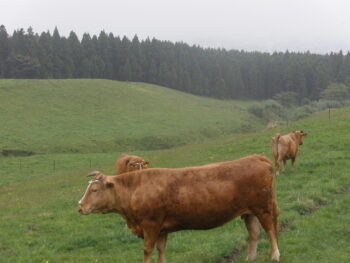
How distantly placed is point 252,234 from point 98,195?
340 cm

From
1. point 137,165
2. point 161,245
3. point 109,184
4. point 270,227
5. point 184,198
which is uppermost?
point 109,184

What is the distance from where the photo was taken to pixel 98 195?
852cm

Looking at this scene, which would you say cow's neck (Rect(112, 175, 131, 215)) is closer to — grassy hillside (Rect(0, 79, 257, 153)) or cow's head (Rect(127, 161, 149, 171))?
cow's head (Rect(127, 161, 149, 171))

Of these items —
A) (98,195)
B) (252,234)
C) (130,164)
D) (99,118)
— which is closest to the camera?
(98,195)

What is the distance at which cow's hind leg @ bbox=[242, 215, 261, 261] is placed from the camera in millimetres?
8977

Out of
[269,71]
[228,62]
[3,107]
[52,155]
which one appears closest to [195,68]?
[228,62]

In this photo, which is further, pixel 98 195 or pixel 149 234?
pixel 98 195

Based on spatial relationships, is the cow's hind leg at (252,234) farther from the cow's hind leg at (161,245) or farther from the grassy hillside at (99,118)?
the grassy hillside at (99,118)

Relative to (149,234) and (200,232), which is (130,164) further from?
(149,234)

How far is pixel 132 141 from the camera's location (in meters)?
57.8

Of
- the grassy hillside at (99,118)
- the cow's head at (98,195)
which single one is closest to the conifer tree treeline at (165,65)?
the grassy hillside at (99,118)

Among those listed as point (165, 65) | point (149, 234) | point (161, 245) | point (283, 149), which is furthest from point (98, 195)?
point (165, 65)

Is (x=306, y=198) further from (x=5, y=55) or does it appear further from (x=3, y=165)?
(x=5, y=55)

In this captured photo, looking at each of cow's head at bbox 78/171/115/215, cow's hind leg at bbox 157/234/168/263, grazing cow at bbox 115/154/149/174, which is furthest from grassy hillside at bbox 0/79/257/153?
cow's hind leg at bbox 157/234/168/263
